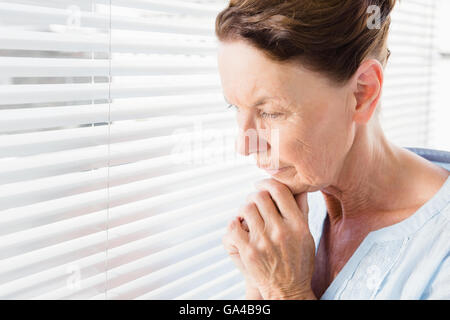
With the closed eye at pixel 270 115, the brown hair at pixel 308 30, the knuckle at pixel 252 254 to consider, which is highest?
the brown hair at pixel 308 30

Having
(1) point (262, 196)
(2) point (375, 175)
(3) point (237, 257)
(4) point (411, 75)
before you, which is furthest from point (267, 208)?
(4) point (411, 75)

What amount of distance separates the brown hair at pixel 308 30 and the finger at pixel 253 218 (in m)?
0.30

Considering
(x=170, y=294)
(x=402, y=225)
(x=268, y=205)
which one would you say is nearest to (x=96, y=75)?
(x=268, y=205)

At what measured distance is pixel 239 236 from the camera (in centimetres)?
98

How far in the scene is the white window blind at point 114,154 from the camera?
838mm

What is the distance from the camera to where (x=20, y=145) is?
0.83 m

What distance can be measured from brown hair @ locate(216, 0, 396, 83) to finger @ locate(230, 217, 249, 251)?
0.34 metres

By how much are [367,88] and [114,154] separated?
0.49 m

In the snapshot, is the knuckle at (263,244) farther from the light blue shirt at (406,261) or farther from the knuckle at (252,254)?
the light blue shirt at (406,261)

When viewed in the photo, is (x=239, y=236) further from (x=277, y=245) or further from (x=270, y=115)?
(x=270, y=115)

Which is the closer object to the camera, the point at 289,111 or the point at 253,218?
the point at 289,111

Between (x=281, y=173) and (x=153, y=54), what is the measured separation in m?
0.39

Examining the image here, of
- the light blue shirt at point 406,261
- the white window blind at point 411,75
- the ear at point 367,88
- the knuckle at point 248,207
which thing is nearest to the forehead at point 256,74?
the ear at point 367,88
